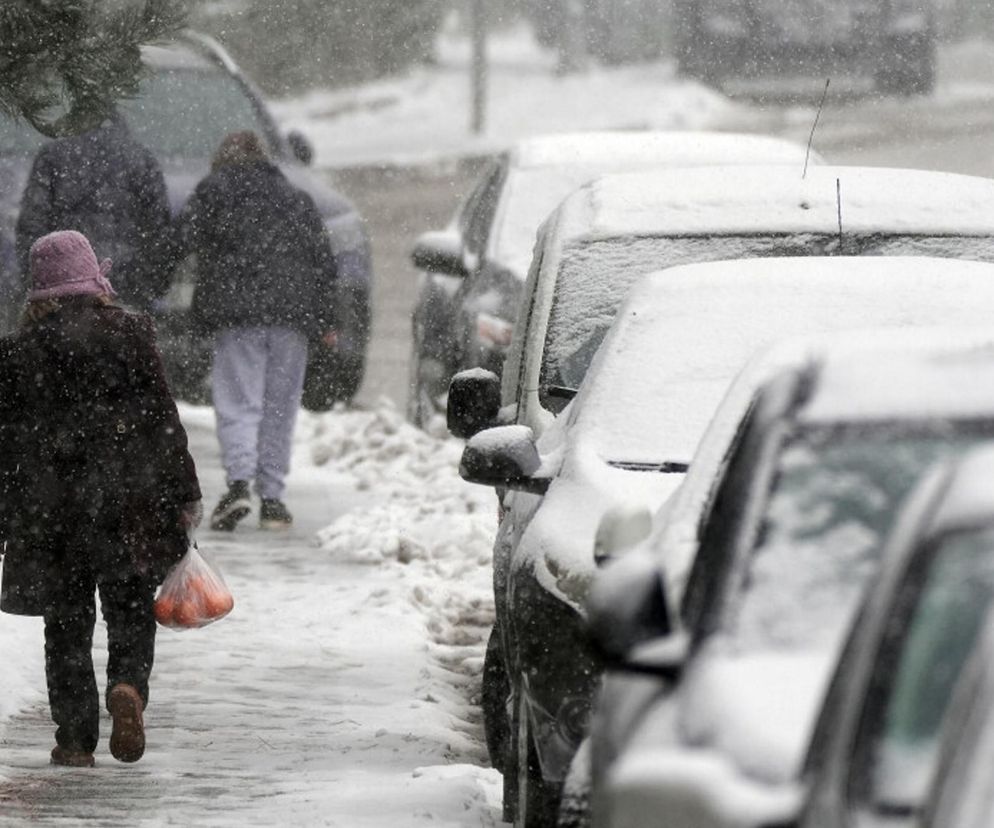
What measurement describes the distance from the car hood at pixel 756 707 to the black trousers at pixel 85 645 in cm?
402

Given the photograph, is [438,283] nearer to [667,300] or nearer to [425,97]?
[667,300]

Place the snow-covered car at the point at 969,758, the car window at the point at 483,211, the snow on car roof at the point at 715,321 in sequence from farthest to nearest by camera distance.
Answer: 1. the car window at the point at 483,211
2. the snow on car roof at the point at 715,321
3. the snow-covered car at the point at 969,758

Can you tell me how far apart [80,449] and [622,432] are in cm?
185

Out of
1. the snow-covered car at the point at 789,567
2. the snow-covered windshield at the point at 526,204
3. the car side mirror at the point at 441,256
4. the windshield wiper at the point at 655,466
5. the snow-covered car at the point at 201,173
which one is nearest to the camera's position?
the snow-covered car at the point at 789,567

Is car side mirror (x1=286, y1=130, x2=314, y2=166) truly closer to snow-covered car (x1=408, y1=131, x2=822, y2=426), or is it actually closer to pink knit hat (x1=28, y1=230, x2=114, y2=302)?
snow-covered car (x1=408, y1=131, x2=822, y2=426)

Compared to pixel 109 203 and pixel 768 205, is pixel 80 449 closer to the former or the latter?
pixel 768 205

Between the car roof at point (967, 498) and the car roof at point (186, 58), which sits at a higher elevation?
the car roof at point (967, 498)

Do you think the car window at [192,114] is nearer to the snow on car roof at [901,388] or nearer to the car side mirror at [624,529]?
the car side mirror at [624,529]

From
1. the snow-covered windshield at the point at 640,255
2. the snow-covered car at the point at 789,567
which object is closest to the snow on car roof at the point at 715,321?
the snow-covered windshield at the point at 640,255

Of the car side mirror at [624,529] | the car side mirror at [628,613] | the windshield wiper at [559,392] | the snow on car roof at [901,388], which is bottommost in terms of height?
the windshield wiper at [559,392]

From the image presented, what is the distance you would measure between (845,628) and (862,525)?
0.57ft

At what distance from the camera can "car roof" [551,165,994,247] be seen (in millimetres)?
7676

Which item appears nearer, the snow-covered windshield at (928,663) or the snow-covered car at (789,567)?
the snow-covered windshield at (928,663)

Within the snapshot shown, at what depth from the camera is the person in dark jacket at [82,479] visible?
7.41 meters
